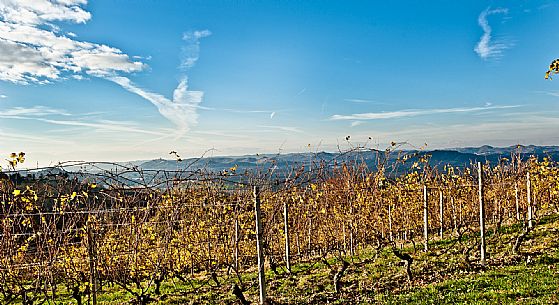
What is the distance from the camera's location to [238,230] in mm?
10602

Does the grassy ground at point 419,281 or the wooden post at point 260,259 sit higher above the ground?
the wooden post at point 260,259

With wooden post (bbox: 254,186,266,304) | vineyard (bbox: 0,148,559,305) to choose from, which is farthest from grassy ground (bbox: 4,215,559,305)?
wooden post (bbox: 254,186,266,304)

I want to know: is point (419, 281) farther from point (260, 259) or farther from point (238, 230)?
point (238, 230)

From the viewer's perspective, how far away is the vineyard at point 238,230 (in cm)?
720

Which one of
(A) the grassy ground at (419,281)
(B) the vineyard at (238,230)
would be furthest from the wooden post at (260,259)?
(A) the grassy ground at (419,281)

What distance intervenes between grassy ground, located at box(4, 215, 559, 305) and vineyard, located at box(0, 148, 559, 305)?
0.20 feet

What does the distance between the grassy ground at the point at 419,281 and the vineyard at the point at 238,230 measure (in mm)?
62

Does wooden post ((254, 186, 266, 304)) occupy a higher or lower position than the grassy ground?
higher

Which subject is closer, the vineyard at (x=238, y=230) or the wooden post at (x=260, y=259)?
the wooden post at (x=260, y=259)

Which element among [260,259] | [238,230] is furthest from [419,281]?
[238,230]

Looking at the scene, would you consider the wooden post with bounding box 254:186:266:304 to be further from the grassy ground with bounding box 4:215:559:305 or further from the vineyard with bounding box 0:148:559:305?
the grassy ground with bounding box 4:215:559:305

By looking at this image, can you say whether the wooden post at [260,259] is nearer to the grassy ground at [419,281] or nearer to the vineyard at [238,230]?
the vineyard at [238,230]

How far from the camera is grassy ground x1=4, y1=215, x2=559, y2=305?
6.48 meters

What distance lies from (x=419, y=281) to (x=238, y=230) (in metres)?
4.51
